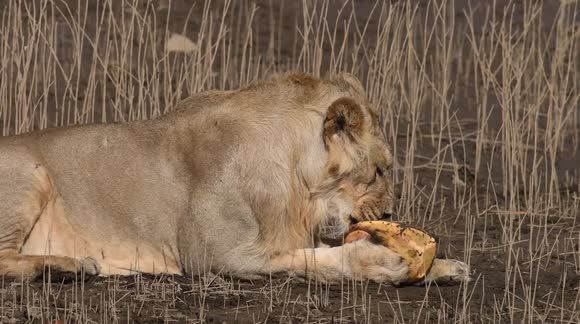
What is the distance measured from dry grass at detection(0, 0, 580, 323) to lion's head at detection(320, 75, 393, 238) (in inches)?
17.4

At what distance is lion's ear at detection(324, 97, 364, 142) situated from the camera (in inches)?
250

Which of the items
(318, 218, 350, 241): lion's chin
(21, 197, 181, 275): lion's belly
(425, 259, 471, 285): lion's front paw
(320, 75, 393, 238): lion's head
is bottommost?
(425, 259, 471, 285): lion's front paw

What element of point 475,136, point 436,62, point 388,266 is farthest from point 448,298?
point 436,62

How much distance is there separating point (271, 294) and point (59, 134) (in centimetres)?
138

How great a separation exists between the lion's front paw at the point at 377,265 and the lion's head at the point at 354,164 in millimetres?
284

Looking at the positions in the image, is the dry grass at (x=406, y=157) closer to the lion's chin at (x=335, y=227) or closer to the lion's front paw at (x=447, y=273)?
the lion's front paw at (x=447, y=273)

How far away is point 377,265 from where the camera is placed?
6270mm

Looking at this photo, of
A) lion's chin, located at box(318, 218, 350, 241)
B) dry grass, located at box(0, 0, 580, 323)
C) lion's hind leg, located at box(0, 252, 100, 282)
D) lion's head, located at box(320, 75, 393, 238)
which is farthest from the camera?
lion's chin, located at box(318, 218, 350, 241)

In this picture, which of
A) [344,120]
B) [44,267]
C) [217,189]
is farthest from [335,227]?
[44,267]

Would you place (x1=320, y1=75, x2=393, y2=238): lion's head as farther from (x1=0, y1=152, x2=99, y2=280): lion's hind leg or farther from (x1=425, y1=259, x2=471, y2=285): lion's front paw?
(x1=0, y1=152, x2=99, y2=280): lion's hind leg

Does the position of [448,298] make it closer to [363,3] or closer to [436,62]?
[436,62]

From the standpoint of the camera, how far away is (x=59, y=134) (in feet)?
21.5

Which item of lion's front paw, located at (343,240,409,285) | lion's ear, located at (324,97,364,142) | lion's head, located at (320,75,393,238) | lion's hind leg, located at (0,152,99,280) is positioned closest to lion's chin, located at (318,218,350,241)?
lion's head, located at (320,75,393,238)

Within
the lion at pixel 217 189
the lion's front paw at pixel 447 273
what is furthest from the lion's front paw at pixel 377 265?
the lion's front paw at pixel 447 273
